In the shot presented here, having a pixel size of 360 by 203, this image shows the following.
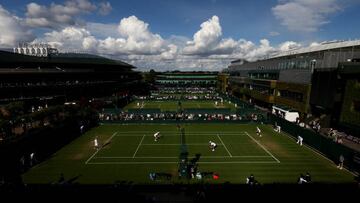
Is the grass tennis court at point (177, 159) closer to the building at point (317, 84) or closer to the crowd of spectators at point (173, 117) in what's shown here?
the crowd of spectators at point (173, 117)

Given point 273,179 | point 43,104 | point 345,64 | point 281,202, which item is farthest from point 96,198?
point 43,104

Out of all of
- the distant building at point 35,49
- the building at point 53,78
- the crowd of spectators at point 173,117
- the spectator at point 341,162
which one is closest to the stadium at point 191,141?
the spectator at point 341,162

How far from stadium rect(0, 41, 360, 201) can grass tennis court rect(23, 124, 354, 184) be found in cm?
10

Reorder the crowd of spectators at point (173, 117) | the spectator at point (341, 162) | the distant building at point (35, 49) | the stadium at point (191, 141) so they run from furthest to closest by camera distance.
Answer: the distant building at point (35, 49) < the crowd of spectators at point (173, 117) < the spectator at point (341, 162) < the stadium at point (191, 141)

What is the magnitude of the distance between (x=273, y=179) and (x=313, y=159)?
28.3 feet

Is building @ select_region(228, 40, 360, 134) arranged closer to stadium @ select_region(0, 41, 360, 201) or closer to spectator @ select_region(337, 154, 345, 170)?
stadium @ select_region(0, 41, 360, 201)

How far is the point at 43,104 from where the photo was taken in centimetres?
7194

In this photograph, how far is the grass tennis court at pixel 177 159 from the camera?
25.5 meters

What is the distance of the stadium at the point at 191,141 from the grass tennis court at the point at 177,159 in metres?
0.10

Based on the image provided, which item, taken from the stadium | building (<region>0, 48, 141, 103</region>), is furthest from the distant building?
the stadium

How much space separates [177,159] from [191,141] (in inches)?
325

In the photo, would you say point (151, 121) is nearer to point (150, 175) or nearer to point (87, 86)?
point (150, 175)

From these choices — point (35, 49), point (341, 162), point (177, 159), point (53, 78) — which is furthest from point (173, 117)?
point (35, 49)

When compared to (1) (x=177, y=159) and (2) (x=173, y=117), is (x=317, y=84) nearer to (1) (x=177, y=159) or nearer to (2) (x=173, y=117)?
(2) (x=173, y=117)
